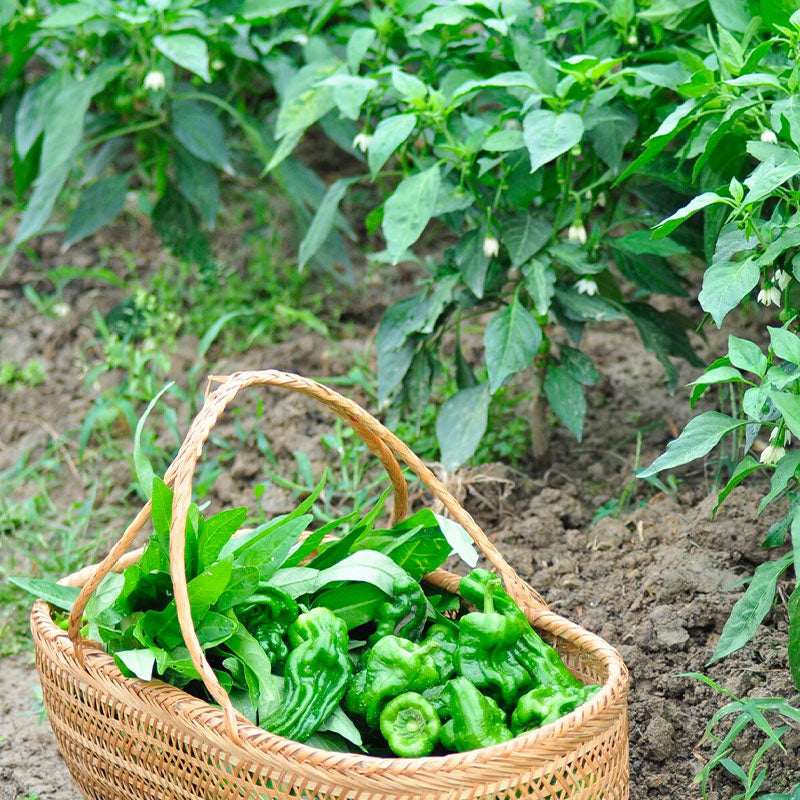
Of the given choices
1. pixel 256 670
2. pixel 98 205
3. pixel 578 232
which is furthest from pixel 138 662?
pixel 98 205

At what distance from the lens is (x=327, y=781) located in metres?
1.24

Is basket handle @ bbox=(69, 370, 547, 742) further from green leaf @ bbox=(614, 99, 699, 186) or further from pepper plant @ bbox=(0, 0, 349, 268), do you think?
pepper plant @ bbox=(0, 0, 349, 268)

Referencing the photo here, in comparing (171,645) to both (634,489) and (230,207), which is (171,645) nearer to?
(634,489)

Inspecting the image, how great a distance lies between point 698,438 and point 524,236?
2.37 feet

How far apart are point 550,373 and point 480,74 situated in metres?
0.64

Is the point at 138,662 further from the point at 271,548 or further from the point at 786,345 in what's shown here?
the point at 786,345

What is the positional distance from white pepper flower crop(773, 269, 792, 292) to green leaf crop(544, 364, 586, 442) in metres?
0.57

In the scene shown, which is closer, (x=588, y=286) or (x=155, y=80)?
(x=588, y=286)

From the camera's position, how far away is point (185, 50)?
2.43m

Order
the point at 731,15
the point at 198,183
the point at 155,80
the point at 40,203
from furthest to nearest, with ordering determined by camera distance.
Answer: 1. the point at 198,183
2. the point at 40,203
3. the point at 155,80
4. the point at 731,15

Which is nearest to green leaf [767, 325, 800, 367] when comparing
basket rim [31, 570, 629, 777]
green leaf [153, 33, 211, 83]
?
basket rim [31, 570, 629, 777]

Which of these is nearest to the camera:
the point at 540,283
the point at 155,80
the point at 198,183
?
the point at 540,283

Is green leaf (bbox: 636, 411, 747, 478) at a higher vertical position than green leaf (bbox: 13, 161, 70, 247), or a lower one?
lower

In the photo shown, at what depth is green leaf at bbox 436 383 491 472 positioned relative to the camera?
6.88 ft
